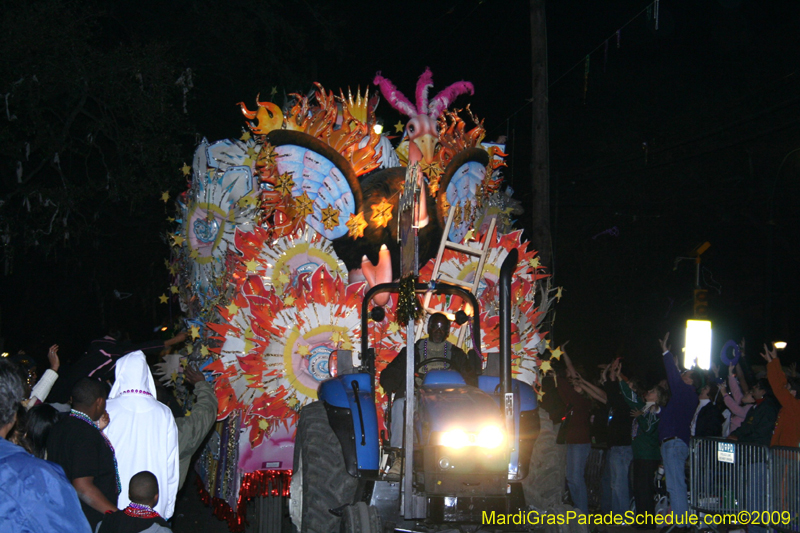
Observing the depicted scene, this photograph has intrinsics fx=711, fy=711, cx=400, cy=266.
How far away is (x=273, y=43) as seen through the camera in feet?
50.1

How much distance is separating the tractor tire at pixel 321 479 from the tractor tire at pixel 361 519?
47 centimetres

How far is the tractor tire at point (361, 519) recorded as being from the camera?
4688mm

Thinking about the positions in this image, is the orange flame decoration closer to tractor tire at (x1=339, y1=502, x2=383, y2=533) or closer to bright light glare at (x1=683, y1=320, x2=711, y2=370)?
tractor tire at (x1=339, y1=502, x2=383, y2=533)

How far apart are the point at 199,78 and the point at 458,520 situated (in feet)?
39.8

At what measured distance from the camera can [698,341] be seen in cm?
1449

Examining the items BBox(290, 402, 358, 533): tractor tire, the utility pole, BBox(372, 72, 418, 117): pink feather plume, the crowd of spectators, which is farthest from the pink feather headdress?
the utility pole

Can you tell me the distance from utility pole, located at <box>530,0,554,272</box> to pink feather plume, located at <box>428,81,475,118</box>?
389 cm

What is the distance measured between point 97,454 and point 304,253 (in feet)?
13.2

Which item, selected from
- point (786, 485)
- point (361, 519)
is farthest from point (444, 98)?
point (786, 485)

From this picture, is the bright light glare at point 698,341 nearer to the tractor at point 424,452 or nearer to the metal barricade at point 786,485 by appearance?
the metal barricade at point 786,485

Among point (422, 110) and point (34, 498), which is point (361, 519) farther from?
point (422, 110)

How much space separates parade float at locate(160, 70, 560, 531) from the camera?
6793 millimetres

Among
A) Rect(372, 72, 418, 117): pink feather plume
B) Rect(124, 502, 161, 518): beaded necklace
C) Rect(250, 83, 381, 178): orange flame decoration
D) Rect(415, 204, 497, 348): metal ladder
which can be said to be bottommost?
Rect(124, 502, 161, 518): beaded necklace

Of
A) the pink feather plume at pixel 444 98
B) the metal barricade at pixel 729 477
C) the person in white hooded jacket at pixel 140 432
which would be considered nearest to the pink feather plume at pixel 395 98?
the pink feather plume at pixel 444 98
